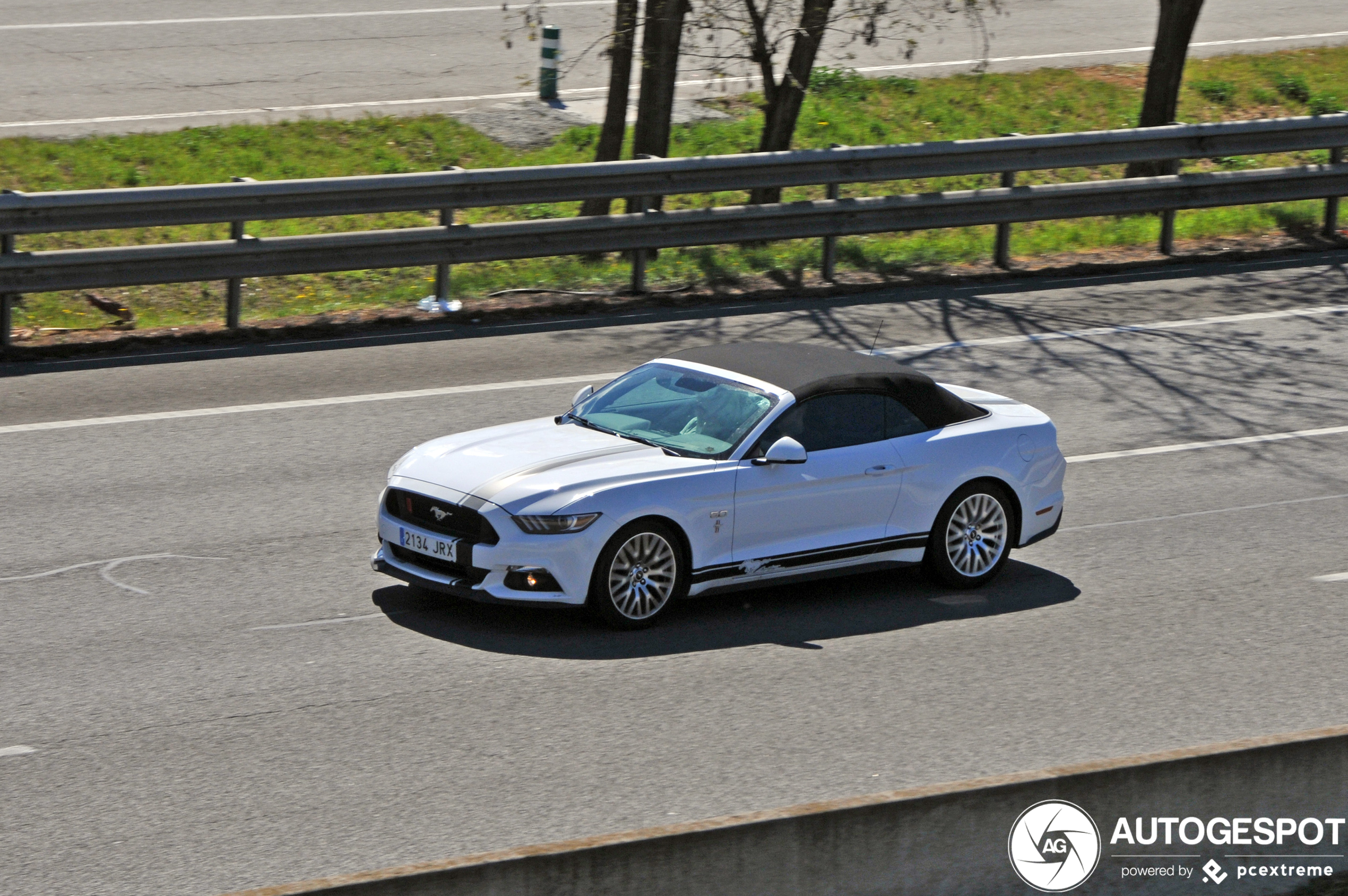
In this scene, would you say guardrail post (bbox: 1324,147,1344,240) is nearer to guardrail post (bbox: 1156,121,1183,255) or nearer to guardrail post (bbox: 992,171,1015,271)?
guardrail post (bbox: 1156,121,1183,255)

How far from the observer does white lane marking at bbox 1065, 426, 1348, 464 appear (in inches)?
470

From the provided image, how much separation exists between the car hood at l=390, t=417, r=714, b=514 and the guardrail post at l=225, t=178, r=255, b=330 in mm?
5805

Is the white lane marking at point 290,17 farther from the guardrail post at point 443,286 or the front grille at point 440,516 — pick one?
the front grille at point 440,516

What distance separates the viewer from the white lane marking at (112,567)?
8.86 metres

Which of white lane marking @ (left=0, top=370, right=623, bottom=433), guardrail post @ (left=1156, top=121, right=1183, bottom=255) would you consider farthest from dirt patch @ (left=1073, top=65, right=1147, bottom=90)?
white lane marking @ (left=0, top=370, right=623, bottom=433)

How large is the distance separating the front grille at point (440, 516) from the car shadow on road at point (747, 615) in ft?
1.60

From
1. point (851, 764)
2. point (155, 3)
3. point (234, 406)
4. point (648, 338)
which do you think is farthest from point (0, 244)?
point (155, 3)

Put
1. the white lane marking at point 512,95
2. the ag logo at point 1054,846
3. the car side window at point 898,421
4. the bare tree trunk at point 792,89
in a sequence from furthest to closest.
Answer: the white lane marking at point 512,95 → the bare tree trunk at point 792,89 → the car side window at point 898,421 → the ag logo at point 1054,846

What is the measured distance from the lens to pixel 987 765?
703cm

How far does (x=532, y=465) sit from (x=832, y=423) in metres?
1.70

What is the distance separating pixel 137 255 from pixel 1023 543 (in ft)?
26.1

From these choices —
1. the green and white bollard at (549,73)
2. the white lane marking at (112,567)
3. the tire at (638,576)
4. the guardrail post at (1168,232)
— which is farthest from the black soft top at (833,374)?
the green and white bollard at (549,73)

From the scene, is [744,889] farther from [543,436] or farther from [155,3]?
[155,3]

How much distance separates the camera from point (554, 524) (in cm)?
820
